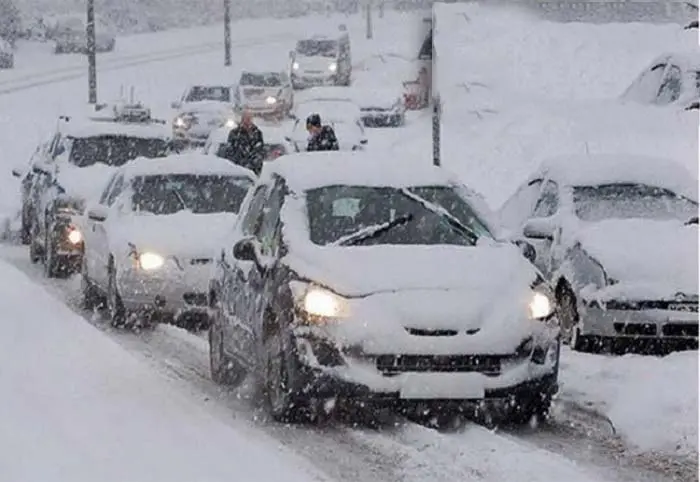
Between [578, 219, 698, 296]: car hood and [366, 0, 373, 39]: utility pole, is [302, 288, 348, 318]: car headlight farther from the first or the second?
[366, 0, 373, 39]: utility pole

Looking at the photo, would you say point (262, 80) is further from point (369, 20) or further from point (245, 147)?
point (245, 147)

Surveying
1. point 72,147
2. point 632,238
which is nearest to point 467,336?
point 632,238

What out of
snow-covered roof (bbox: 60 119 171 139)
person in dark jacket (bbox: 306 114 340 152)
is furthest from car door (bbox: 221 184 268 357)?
snow-covered roof (bbox: 60 119 171 139)

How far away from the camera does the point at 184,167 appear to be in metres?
16.0

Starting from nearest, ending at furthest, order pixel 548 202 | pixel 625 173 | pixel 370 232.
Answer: pixel 370 232 < pixel 625 173 < pixel 548 202

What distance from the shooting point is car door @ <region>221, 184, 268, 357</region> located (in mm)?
10953

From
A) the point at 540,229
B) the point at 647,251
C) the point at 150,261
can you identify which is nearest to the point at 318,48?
the point at 150,261

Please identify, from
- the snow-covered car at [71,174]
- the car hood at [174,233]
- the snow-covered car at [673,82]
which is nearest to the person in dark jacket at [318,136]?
the snow-covered car at [71,174]

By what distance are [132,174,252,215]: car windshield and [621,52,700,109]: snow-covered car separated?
1221cm

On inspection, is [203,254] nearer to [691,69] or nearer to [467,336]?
[467,336]

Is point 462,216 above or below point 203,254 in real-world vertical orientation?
above

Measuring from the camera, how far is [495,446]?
9.09 m

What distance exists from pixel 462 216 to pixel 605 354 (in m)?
2.18

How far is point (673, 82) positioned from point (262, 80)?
21.6m
